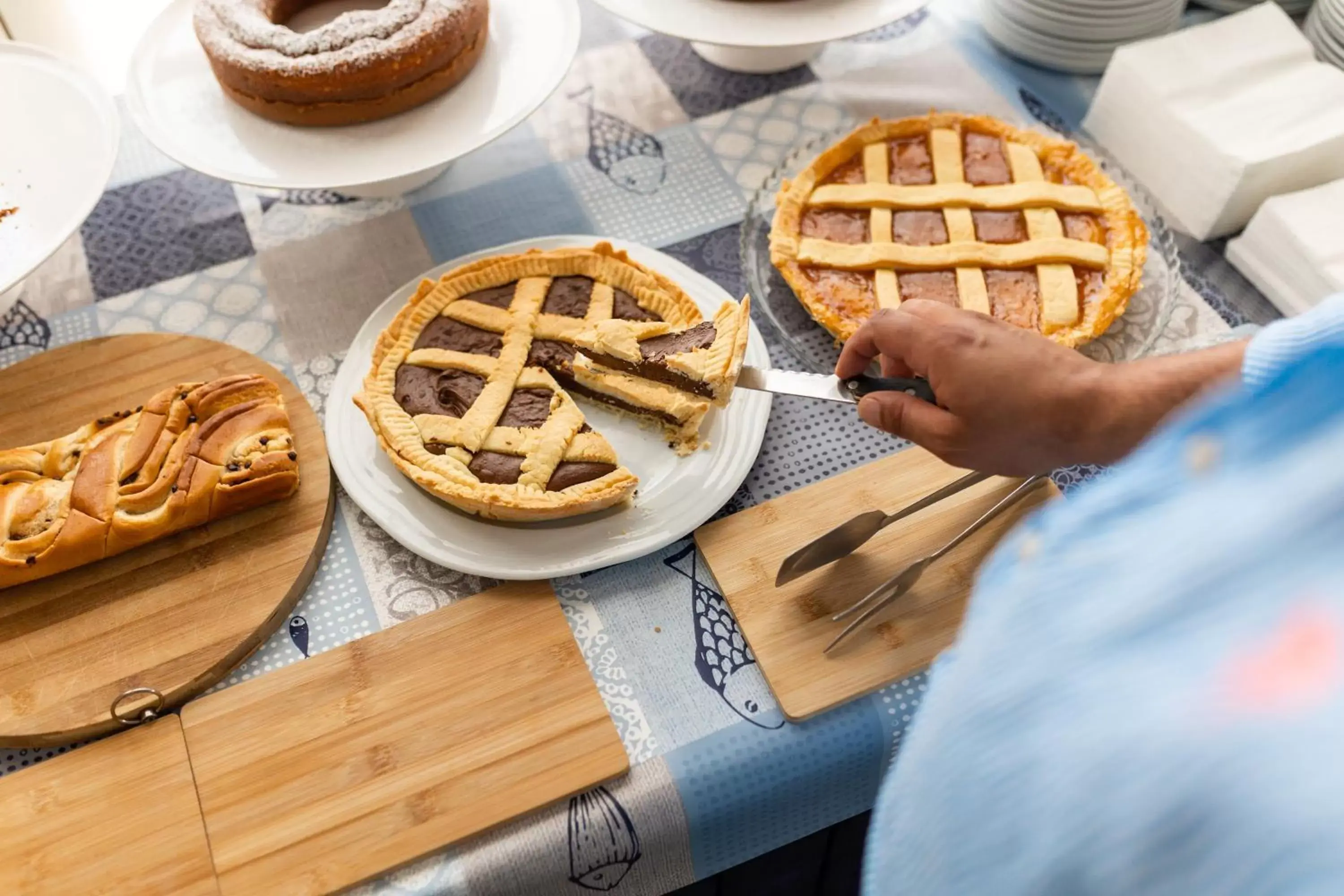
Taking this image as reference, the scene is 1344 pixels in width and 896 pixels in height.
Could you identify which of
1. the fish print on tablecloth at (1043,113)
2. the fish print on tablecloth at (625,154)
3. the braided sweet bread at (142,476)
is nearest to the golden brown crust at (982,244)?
the fish print on tablecloth at (1043,113)

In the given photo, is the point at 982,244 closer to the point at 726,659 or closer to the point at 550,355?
the point at 550,355

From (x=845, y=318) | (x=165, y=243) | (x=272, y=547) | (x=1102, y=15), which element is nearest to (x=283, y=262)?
(x=165, y=243)

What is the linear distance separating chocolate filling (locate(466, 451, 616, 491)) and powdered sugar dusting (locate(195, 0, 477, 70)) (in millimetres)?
606

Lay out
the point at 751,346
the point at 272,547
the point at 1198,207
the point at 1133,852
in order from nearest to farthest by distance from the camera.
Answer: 1. the point at 1133,852
2. the point at 272,547
3. the point at 751,346
4. the point at 1198,207

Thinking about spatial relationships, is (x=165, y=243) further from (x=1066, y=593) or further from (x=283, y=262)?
(x=1066, y=593)

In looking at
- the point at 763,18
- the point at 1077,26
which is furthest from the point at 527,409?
the point at 1077,26

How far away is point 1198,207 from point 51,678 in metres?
1.70

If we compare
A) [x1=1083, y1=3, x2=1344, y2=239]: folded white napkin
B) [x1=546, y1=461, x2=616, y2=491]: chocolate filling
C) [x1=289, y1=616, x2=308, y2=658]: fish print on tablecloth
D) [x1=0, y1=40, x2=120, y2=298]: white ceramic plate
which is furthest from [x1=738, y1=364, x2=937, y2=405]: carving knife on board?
[x1=0, y1=40, x2=120, y2=298]: white ceramic plate

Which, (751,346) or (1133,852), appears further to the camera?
(751,346)

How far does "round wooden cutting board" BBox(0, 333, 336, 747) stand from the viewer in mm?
1124

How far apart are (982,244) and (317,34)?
3.37 feet

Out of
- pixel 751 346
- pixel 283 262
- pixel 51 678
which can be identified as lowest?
pixel 51 678

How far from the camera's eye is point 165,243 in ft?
5.34

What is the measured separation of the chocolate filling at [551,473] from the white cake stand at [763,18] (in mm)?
721
